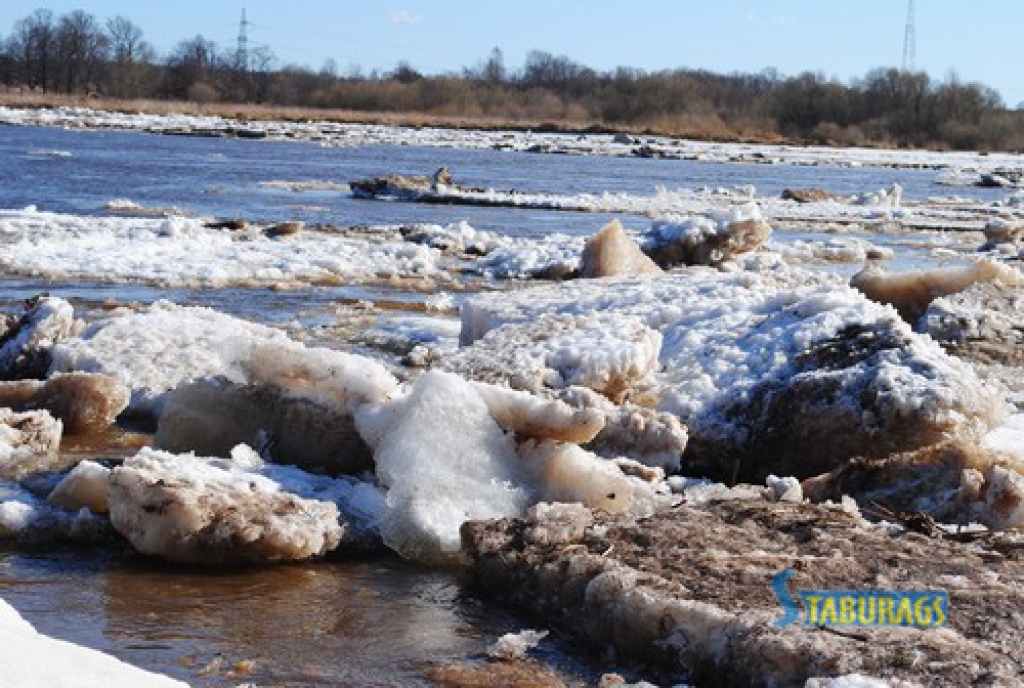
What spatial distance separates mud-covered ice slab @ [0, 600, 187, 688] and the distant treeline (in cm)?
6751

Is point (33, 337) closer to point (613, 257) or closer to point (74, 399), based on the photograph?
point (74, 399)

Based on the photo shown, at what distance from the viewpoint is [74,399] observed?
5957mm

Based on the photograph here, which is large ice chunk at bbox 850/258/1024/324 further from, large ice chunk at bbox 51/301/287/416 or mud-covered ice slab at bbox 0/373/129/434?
mud-covered ice slab at bbox 0/373/129/434

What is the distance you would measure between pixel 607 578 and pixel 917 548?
2.93 feet

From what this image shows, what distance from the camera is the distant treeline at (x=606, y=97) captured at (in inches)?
2921

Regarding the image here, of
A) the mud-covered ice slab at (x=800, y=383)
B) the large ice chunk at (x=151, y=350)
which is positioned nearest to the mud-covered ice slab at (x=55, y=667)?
the mud-covered ice slab at (x=800, y=383)

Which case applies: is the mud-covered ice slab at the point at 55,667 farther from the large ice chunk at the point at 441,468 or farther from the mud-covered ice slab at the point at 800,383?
the mud-covered ice slab at the point at 800,383

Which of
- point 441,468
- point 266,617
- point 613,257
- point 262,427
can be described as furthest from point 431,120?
point 266,617

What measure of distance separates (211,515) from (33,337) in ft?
10.8

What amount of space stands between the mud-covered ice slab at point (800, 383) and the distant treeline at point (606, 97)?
63244mm

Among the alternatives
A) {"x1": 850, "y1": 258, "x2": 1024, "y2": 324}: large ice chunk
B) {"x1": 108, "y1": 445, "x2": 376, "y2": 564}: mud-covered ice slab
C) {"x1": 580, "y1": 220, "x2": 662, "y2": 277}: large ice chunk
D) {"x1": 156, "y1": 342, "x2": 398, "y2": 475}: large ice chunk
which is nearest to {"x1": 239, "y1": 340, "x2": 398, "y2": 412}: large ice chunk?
{"x1": 156, "y1": 342, "x2": 398, "y2": 475}: large ice chunk

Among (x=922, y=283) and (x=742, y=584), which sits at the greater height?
(x=922, y=283)

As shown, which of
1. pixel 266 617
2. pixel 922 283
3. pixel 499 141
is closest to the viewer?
pixel 266 617

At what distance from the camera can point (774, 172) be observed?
40.8 metres
